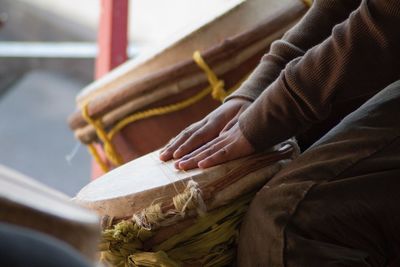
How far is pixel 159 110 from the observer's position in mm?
1949

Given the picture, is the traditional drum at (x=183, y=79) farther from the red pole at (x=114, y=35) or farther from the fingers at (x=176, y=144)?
the red pole at (x=114, y=35)

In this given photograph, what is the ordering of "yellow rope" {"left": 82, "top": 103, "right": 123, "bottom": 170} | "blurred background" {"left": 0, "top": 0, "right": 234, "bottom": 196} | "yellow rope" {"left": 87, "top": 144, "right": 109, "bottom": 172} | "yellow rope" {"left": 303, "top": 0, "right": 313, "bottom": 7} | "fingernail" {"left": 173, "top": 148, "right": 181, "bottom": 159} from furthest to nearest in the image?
"blurred background" {"left": 0, "top": 0, "right": 234, "bottom": 196}, "yellow rope" {"left": 87, "top": 144, "right": 109, "bottom": 172}, "yellow rope" {"left": 82, "top": 103, "right": 123, "bottom": 170}, "yellow rope" {"left": 303, "top": 0, "right": 313, "bottom": 7}, "fingernail" {"left": 173, "top": 148, "right": 181, "bottom": 159}

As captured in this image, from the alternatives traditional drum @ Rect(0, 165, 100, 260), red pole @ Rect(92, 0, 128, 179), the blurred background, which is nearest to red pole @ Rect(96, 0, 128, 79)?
red pole @ Rect(92, 0, 128, 179)

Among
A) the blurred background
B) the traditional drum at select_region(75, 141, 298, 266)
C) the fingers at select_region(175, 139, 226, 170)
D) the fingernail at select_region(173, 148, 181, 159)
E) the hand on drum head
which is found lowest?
the traditional drum at select_region(75, 141, 298, 266)

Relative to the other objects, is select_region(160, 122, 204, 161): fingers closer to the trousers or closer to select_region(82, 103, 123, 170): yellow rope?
the trousers

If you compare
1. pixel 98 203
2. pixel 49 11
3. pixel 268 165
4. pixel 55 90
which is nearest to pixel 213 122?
pixel 268 165

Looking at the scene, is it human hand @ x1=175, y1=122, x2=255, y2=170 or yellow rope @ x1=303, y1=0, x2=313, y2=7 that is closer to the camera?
human hand @ x1=175, y1=122, x2=255, y2=170

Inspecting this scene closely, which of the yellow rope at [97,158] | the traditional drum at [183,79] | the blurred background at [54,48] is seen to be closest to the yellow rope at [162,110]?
the traditional drum at [183,79]

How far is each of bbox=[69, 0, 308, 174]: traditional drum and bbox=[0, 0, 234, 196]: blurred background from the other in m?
2.26

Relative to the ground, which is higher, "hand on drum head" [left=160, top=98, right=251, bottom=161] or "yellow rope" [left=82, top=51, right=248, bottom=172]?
"yellow rope" [left=82, top=51, right=248, bottom=172]

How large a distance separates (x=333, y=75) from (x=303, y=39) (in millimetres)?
242

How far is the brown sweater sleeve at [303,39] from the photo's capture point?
1.38 m

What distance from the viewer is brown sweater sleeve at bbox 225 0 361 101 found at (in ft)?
4.52

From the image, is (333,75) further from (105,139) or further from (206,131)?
(105,139)
